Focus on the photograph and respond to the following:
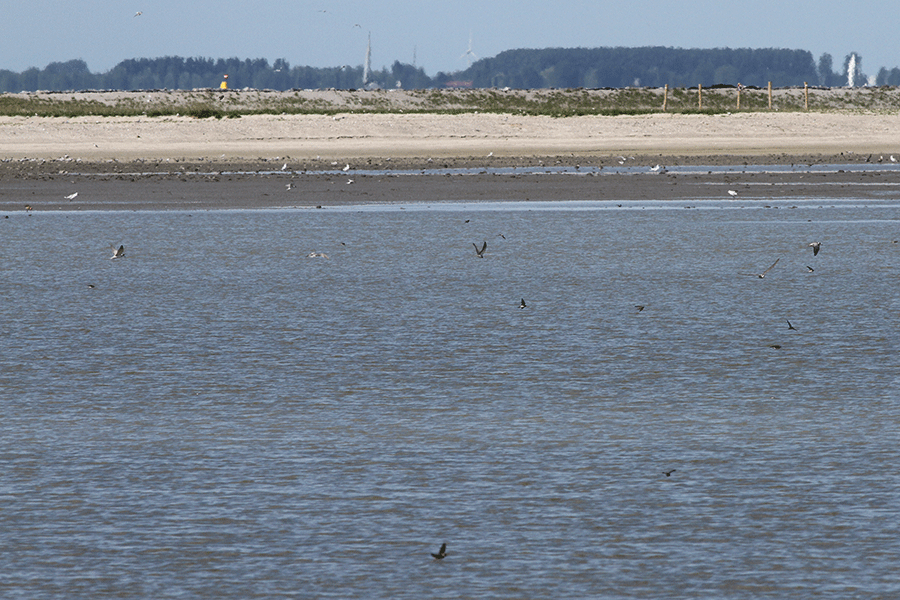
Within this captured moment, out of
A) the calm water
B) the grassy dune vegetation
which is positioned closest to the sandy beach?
the calm water

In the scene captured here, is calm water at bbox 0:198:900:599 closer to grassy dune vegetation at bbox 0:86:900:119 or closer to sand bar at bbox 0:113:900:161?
sand bar at bbox 0:113:900:161

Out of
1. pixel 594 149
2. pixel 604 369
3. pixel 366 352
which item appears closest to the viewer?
pixel 604 369

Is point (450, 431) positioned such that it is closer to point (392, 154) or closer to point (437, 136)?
point (392, 154)

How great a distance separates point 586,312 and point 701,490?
581 cm

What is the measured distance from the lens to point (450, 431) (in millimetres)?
7562

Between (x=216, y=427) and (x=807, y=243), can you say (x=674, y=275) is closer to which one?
(x=807, y=243)

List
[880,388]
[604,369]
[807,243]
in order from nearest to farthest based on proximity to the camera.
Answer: [880,388] < [604,369] < [807,243]

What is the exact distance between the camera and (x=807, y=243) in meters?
18.2

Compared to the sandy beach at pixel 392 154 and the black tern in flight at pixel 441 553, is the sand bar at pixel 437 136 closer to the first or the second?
the sandy beach at pixel 392 154

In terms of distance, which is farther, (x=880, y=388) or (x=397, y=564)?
(x=880, y=388)

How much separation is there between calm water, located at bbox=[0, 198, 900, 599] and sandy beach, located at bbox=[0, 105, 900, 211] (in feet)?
46.5

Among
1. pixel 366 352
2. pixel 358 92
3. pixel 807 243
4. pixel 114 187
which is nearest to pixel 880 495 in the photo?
pixel 366 352

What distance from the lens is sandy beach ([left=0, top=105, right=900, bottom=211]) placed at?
99.2 ft

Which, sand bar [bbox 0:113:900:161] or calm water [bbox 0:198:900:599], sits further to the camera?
sand bar [bbox 0:113:900:161]
